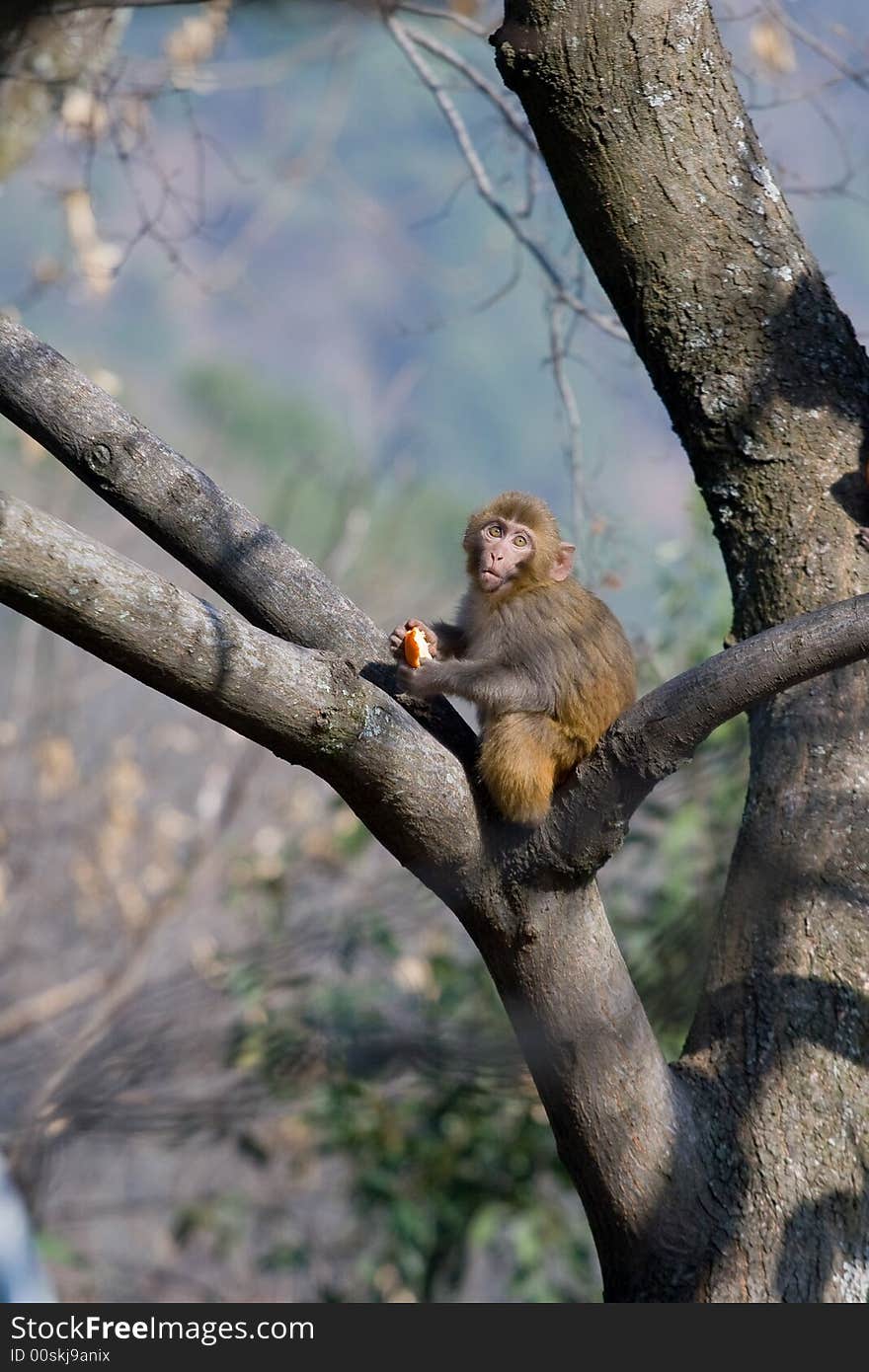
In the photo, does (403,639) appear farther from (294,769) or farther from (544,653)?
(294,769)

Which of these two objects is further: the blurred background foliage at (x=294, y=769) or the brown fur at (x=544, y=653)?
the blurred background foliage at (x=294, y=769)

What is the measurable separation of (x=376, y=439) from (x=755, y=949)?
19.7ft

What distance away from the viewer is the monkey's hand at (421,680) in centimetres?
311

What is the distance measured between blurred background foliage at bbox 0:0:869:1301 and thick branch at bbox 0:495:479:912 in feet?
5.00

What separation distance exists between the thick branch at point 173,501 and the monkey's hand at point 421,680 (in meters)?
0.06

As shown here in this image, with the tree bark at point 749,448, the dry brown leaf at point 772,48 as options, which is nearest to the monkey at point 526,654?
the tree bark at point 749,448

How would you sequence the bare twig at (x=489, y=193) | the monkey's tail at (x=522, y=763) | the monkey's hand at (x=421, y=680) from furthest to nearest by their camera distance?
the bare twig at (x=489, y=193) < the monkey's hand at (x=421, y=680) < the monkey's tail at (x=522, y=763)

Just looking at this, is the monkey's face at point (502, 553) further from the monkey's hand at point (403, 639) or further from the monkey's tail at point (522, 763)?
the monkey's tail at point (522, 763)

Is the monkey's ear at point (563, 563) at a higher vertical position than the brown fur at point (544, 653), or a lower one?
higher

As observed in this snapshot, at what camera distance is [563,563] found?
3953 mm

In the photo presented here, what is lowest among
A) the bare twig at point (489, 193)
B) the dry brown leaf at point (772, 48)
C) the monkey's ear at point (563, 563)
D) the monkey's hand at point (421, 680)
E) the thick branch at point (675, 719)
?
the thick branch at point (675, 719)

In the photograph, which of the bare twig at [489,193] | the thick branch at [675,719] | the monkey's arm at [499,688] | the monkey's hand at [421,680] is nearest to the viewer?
the thick branch at [675,719]

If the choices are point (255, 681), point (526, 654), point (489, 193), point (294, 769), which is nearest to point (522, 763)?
point (526, 654)

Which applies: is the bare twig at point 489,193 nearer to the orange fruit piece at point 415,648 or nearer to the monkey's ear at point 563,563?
the monkey's ear at point 563,563
